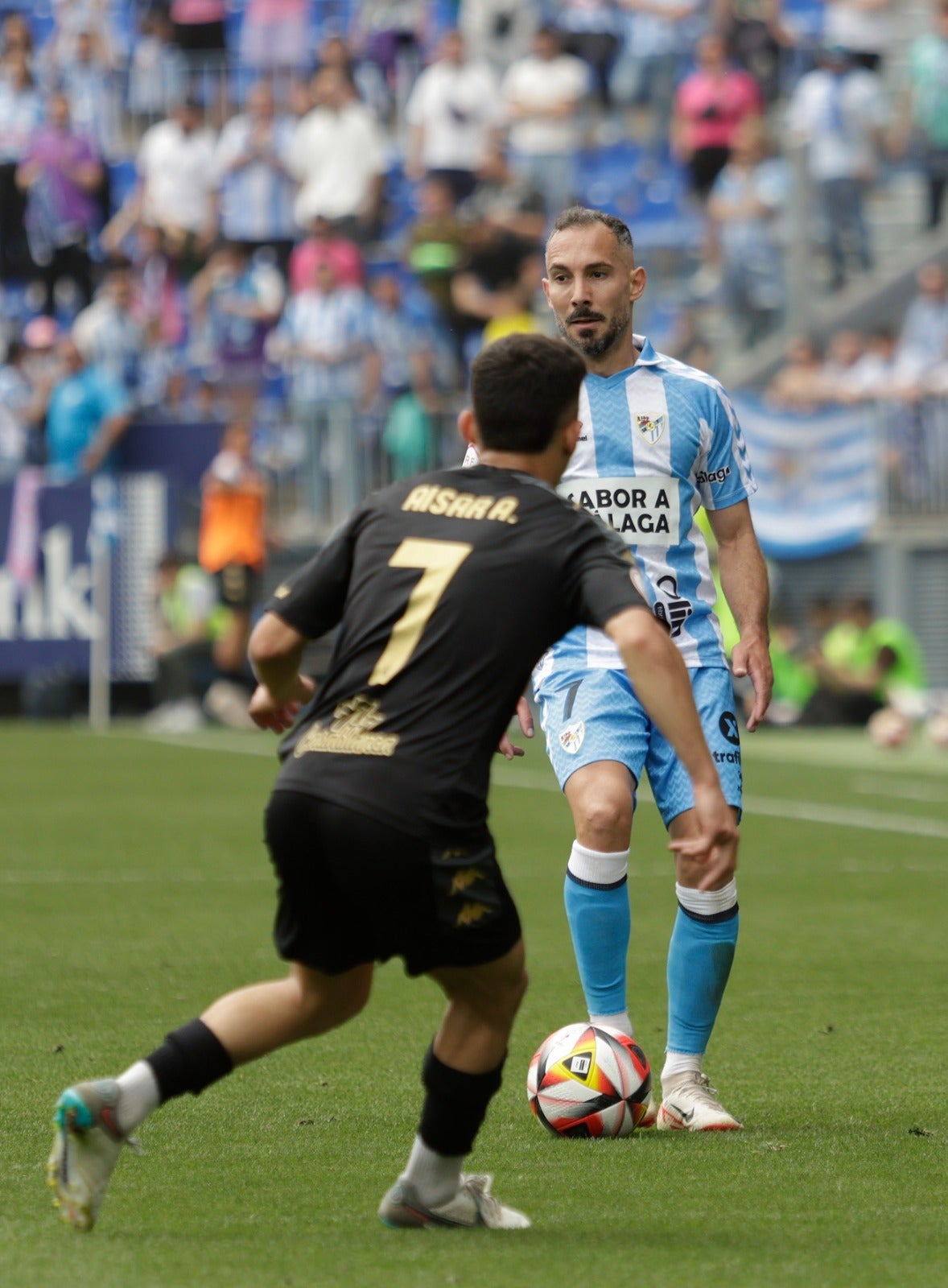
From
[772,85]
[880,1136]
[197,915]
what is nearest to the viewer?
[880,1136]

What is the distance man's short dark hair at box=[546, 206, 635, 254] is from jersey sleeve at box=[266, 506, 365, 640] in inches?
71.5

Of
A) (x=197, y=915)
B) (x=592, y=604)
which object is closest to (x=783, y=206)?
(x=197, y=915)

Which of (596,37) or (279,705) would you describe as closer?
(279,705)

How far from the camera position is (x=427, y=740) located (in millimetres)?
4035

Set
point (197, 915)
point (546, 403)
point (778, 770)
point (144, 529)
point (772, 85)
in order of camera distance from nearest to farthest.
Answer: point (546, 403), point (197, 915), point (778, 770), point (144, 529), point (772, 85)

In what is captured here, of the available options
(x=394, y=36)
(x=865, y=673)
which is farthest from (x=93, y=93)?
(x=865, y=673)

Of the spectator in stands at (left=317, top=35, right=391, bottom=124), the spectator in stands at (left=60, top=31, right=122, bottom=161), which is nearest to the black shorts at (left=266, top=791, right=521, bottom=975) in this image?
the spectator in stands at (left=317, top=35, right=391, bottom=124)

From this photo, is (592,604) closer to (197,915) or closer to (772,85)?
(197,915)

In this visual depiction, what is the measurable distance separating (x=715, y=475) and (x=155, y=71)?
2045 centimetres

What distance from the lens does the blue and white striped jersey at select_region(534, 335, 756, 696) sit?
5785mm

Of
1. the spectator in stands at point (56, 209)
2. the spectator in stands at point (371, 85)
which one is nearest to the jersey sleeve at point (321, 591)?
the spectator in stands at point (56, 209)

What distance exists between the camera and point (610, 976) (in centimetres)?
567

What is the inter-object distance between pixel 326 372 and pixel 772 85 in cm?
549

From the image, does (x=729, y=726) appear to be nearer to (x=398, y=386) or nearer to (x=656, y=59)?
(x=398, y=386)
